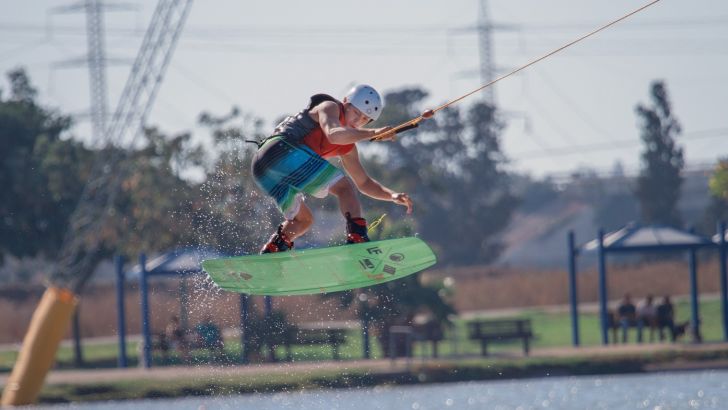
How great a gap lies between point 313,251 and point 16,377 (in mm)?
11509

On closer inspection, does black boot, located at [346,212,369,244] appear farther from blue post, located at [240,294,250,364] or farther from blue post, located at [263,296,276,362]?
blue post, located at [263,296,276,362]

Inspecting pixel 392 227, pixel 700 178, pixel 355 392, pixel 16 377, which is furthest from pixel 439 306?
pixel 700 178

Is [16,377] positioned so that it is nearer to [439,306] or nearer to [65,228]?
[439,306]

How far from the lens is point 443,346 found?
1203 inches

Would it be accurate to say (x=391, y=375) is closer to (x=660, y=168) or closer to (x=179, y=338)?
(x=179, y=338)

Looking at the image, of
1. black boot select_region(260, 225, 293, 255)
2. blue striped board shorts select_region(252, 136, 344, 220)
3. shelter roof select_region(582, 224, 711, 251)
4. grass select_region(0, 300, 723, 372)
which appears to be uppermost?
blue striped board shorts select_region(252, 136, 344, 220)

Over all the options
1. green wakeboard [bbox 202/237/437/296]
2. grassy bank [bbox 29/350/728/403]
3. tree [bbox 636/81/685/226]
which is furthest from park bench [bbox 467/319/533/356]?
tree [bbox 636/81/685/226]

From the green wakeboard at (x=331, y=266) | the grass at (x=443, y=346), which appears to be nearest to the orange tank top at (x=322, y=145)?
Answer: the green wakeboard at (x=331, y=266)

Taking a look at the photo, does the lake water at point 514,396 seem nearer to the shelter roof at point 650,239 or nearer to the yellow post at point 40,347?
the yellow post at point 40,347

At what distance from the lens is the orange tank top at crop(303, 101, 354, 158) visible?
1185cm

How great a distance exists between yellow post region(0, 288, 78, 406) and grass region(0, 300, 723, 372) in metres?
2.14

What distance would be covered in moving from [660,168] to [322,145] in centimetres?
5187

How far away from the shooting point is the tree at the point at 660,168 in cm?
6100

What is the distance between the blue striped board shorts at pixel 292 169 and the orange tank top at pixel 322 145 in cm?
9
